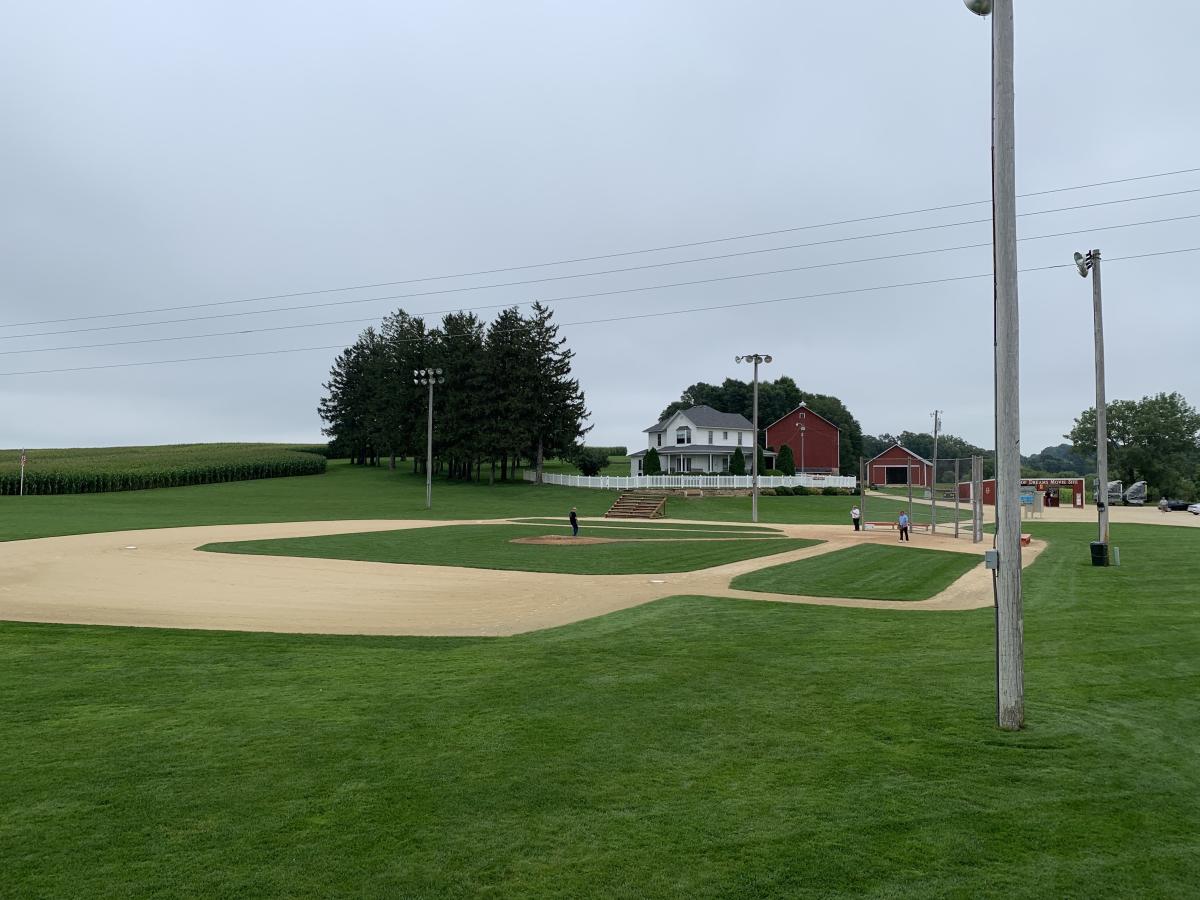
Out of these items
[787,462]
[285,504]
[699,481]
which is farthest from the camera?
[787,462]

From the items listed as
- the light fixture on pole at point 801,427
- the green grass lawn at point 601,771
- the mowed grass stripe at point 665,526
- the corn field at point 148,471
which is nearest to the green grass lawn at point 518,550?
the mowed grass stripe at point 665,526

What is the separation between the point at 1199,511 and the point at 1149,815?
2623 inches

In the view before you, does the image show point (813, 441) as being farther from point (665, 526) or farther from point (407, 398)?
point (665, 526)

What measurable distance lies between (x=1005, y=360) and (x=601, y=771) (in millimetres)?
5940

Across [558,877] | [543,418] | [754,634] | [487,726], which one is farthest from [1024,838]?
[543,418]

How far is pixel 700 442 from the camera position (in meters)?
89.6

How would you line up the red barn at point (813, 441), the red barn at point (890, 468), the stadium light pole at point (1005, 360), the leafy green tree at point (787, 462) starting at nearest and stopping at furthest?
1. the stadium light pole at point (1005, 360)
2. the leafy green tree at point (787, 462)
3. the red barn at point (890, 468)
4. the red barn at point (813, 441)

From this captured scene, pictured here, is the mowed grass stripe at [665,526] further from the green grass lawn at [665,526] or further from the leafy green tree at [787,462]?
the leafy green tree at [787,462]

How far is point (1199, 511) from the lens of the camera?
60875 mm

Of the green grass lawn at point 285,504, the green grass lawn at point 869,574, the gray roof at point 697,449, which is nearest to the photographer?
the green grass lawn at point 869,574

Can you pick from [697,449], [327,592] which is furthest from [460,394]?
[327,592]

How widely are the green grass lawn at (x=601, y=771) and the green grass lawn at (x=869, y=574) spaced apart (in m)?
7.51

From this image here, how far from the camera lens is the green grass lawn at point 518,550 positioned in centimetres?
2761

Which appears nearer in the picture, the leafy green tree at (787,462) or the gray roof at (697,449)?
the leafy green tree at (787,462)
